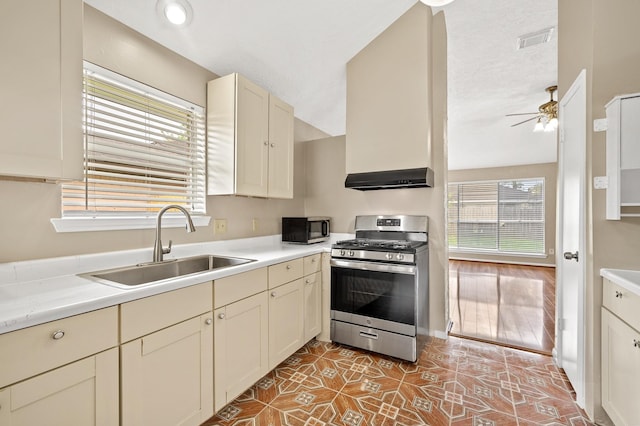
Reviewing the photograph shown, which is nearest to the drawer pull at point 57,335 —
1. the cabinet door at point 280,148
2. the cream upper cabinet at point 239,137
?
the cream upper cabinet at point 239,137

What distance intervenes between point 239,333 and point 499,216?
275 inches

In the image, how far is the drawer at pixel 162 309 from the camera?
47.9 inches

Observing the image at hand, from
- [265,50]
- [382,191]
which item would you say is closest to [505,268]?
[382,191]

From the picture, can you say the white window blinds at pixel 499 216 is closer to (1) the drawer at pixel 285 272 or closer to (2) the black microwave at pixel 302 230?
(2) the black microwave at pixel 302 230

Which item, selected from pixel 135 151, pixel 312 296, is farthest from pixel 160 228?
pixel 312 296

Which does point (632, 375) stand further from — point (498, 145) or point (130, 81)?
point (498, 145)

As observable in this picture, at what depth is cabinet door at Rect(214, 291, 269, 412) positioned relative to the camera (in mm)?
1649

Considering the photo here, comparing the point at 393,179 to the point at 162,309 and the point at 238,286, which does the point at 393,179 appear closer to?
the point at 238,286

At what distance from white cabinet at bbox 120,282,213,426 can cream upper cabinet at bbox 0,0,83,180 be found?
73cm

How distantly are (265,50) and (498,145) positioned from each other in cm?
521

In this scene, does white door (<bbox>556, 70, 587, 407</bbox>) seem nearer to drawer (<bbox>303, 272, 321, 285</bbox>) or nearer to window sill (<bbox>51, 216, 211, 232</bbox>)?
drawer (<bbox>303, 272, 321, 285</bbox>)

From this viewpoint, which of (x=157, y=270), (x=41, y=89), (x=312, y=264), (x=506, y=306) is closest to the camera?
(x=41, y=89)

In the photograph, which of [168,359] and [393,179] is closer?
[168,359]

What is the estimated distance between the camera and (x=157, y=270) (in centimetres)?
182
